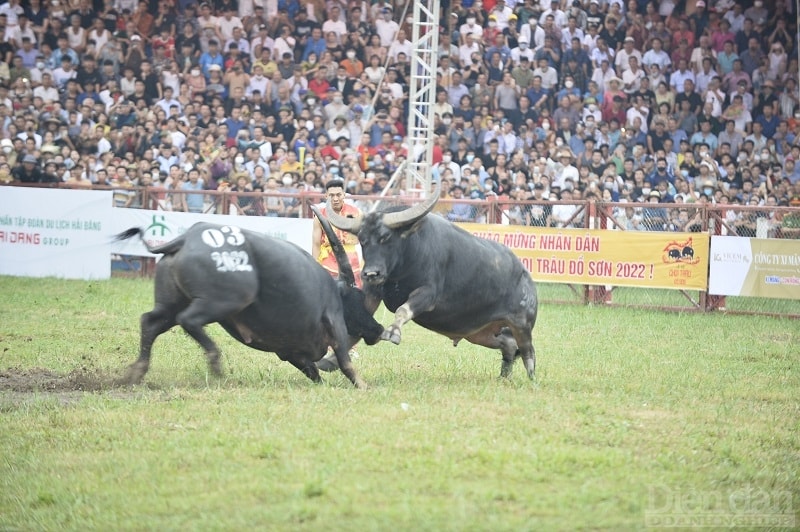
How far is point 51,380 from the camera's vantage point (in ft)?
28.9

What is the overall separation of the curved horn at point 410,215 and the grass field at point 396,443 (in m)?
1.32

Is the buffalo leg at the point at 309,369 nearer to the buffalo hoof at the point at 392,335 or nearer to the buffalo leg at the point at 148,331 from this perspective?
the buffalo hoof at the point at 392,335

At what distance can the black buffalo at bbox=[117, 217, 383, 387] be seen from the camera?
7.93 meters

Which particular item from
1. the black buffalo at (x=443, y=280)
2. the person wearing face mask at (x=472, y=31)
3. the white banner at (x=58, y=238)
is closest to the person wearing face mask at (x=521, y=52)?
the person wearing face mask at (x=472, y=31)

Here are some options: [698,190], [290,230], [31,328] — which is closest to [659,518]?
[31,328]

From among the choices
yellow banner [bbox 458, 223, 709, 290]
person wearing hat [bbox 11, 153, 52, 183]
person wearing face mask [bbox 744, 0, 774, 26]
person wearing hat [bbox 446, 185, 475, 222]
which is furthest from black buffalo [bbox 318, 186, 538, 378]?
person wearing face mask [bbox 744, 0, 774, 26]

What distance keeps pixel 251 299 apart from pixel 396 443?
7.20 feet

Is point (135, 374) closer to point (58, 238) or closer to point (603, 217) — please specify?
point (603, 217)

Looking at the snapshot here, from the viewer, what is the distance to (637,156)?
1989 cm

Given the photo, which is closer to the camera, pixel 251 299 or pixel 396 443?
pixel 396 443

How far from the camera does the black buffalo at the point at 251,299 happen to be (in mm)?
7926

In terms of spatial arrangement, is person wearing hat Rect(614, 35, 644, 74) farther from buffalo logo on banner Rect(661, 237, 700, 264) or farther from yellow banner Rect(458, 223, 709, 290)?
buffalo logo on banner Rect(661, 237, 700, 264)

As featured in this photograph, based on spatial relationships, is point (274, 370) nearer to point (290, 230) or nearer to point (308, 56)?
point (290, 230)

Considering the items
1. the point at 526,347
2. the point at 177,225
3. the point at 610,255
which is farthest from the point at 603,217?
the point at 526,347
